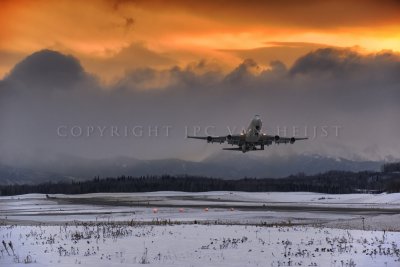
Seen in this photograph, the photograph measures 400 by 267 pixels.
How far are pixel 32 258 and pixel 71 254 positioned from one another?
1.71m

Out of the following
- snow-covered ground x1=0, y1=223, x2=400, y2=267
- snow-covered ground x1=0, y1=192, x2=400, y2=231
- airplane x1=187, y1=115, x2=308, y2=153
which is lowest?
snow-covered ground x1=0, y1=192, x2=400, y2=231

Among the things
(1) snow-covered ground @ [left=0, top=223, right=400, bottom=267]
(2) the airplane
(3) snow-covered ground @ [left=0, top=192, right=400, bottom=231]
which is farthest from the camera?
(2) the airplane

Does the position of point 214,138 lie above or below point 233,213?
above

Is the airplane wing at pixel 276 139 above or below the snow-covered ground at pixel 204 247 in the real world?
above

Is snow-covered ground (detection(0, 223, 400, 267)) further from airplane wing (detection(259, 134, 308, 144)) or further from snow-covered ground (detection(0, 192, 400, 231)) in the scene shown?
airplane wing (detection(259, 134, 308, 144))

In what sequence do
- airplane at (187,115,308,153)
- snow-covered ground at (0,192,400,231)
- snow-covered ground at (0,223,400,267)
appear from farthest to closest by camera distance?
airplane at (187,115,308,153)
snow-covered ground at (0,192,400,231)
snow-covered ground at (0,223,400,267)

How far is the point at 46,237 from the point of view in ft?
97.5

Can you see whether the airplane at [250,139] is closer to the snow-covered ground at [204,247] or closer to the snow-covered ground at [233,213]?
the snow-covered ground at [233,213]

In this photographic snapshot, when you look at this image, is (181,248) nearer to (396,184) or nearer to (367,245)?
(367,245)

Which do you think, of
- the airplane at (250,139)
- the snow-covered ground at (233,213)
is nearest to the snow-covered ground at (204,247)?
the snow-covered ground at (233,213)

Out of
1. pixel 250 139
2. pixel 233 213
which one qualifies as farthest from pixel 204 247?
pixel 250 139

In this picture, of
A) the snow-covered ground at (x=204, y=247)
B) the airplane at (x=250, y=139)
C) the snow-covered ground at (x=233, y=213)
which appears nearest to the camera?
the snow-covered ground at (x=204, y=247)

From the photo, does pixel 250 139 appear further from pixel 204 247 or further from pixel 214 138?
pixel 204 247

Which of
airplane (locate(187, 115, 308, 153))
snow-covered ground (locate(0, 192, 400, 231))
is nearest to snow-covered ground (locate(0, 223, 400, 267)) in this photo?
snow-covered ground (locate(0, 192, 400, 231))
